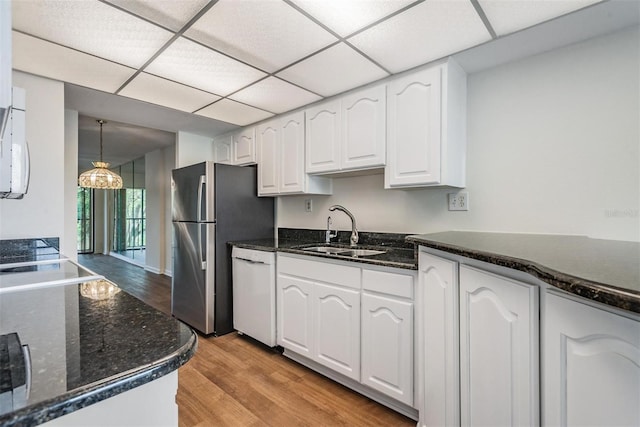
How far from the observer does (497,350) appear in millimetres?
1045

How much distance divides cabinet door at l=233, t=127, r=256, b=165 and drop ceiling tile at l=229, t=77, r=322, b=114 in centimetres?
51

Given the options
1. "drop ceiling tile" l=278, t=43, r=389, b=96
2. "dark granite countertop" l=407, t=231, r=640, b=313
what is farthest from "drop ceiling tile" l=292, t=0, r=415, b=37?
"dark granite countertop" l=407, t=231, r=640, b=313

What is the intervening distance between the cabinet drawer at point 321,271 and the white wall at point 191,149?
1.99 meters

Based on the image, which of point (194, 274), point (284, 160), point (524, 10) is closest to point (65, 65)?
point (284, 160)

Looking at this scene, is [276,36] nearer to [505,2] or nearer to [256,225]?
[505,2]

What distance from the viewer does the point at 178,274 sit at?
3.13 m

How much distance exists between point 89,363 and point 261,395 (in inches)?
64.5

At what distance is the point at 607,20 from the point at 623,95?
37cm

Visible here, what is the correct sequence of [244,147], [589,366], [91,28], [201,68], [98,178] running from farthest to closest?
[98,178], [244,147], [201,68], [91,28], [589,366]

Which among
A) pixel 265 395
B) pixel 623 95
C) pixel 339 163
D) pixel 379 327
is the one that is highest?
pixel 623 95

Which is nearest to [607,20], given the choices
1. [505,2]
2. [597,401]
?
[505,2]

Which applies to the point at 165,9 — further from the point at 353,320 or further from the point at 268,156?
the point at 353,320

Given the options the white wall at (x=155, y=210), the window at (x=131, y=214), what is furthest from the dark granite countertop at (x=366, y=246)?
the window at (x=131, y=214)

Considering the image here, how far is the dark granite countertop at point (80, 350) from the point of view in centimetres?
40
